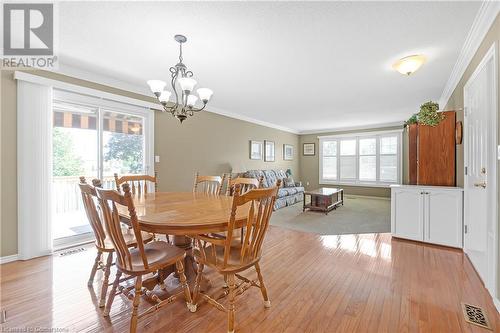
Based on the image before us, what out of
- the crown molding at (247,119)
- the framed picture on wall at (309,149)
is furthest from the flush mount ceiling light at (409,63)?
the framed picture on wall at (309,149)

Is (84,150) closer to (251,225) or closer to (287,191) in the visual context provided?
(251,225)

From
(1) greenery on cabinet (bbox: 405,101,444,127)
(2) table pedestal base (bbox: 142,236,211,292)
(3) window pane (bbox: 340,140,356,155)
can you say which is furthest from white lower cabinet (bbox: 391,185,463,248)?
(3) window pane (bbox: 340,140,356,155)

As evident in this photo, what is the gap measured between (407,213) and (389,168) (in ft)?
13.7

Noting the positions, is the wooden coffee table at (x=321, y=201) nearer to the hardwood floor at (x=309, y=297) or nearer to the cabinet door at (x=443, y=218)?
the cabinet door at (x=443, y=218)

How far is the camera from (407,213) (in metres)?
3.18

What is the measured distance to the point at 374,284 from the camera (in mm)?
2037

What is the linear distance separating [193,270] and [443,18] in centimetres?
320

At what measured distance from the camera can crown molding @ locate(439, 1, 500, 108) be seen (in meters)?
1.73

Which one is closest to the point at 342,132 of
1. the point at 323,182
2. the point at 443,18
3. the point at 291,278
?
the point at 323,182

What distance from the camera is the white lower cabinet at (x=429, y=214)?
2.83 m

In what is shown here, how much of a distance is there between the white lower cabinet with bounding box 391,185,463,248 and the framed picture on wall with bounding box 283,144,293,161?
4.63 metres

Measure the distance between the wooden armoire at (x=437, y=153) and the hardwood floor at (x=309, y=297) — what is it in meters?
1.01

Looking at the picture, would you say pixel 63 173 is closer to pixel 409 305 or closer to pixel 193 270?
pixel 193 270

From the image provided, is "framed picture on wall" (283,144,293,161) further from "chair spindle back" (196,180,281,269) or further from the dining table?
"chair spindle back" (196,180,281,269)
